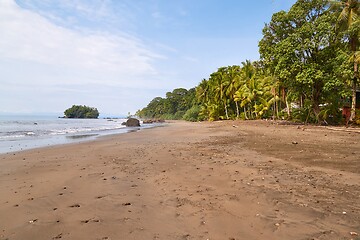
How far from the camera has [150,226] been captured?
12.3 feet

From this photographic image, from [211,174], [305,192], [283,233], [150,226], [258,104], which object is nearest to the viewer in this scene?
[283,233]

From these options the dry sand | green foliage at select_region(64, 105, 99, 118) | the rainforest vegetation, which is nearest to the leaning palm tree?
the rainforest vegetation

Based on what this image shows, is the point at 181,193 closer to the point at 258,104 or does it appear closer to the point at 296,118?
the point at 296,118

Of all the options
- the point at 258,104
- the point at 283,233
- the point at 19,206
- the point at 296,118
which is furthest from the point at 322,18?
the point at 19,206

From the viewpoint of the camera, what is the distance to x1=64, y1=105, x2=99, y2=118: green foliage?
129125 mm

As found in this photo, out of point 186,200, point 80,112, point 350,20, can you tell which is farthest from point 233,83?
point 80,112

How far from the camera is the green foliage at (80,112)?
129125 millimetres

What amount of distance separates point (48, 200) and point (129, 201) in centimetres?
162

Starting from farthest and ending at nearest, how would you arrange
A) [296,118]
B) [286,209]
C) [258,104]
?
[258,104]
[296,118]
[286,209]

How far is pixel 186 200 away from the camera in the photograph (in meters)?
4.81

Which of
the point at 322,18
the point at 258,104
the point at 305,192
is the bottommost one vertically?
the point at 305,192

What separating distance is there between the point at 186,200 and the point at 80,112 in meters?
135

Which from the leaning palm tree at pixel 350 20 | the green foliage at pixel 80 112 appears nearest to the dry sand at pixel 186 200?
the leaning palm tree at pixel 350 20

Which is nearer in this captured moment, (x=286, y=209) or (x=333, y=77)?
(x=286, y=209)
